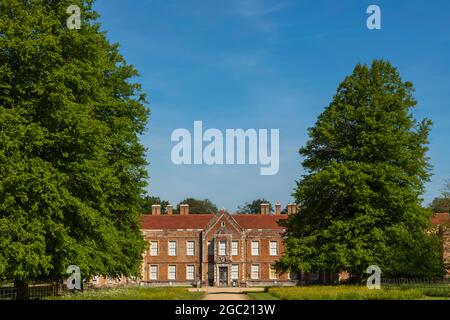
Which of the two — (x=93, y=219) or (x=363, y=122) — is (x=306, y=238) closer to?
(x=363, y=122)

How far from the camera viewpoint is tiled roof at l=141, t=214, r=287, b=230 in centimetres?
7206

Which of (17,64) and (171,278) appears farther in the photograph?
(171,278)

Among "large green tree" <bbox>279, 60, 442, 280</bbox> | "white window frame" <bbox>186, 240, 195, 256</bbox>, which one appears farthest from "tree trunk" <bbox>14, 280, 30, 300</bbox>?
"white window frame" <bbox>186, 240, 195, 256</bbox>

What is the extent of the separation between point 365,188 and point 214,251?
37.6 m

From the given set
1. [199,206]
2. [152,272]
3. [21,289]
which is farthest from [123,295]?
[199,206]

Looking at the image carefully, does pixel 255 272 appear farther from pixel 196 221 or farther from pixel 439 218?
pixel 439 218

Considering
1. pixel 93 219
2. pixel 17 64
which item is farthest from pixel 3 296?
pixel 17 64

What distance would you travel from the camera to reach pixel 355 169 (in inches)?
1353

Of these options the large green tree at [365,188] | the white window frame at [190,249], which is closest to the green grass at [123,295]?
the large green tree at [365,188]

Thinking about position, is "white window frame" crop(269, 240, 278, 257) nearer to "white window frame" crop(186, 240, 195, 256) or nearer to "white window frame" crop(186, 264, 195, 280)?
"white window frame" crop(186, 240, 195, 256)

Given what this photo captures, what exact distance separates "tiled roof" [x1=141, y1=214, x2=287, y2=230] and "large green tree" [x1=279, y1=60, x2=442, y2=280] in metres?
34.6

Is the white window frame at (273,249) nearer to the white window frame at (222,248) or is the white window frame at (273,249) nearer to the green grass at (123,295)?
the white window frame at (222,248)

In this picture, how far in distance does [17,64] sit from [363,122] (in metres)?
19.7

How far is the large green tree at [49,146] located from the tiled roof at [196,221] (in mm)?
43658
